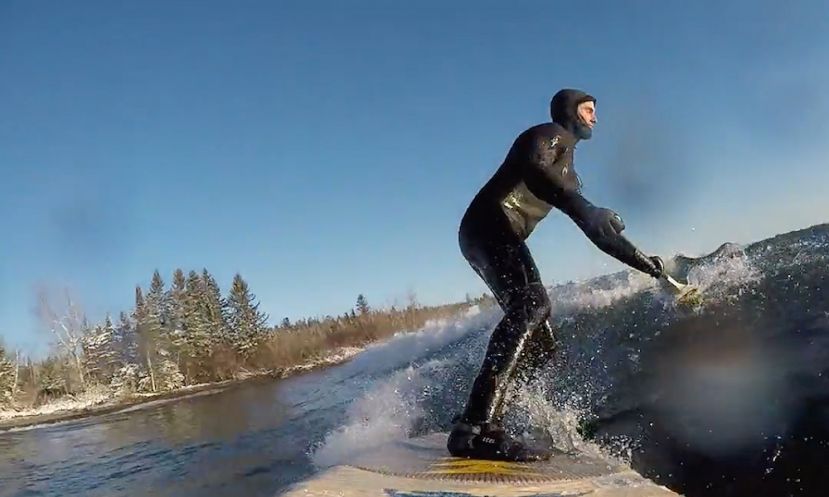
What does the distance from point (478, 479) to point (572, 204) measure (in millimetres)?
1714

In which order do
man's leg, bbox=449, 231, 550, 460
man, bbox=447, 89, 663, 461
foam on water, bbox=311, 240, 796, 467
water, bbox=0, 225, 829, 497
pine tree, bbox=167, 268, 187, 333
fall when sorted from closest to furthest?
water, bbox=0, 225, 829, 497
man's leg, bbox=449, 231, 550, 460
man, bbox=447, 89, 663, 461
foam on water, bbox=311, 240, 796, 467
pine tree, bbox=167, 268, 187, 333

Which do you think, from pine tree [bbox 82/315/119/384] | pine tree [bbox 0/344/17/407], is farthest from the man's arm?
pine tree [bbox 82/315/119/384]

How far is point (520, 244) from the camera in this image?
4.08 m

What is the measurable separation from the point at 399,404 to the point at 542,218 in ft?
8.68

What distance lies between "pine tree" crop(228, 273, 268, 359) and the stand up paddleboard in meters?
54.9

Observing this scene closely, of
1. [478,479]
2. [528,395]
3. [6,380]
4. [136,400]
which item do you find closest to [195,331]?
[6,380]

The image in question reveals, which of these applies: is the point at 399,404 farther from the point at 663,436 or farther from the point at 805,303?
the point at 805,303

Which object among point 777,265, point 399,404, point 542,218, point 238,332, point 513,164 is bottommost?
point 399,404

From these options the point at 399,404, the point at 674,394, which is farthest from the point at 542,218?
the point at 399,404

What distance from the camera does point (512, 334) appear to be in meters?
3.75

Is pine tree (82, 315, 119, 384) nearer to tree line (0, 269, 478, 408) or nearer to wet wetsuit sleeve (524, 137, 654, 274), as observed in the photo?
tree line (0, 269, 478, 408)

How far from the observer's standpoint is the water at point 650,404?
3.31 metres

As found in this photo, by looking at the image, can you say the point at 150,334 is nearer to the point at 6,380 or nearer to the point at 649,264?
the point at 6,380

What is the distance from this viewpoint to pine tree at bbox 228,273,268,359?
56878 mm
